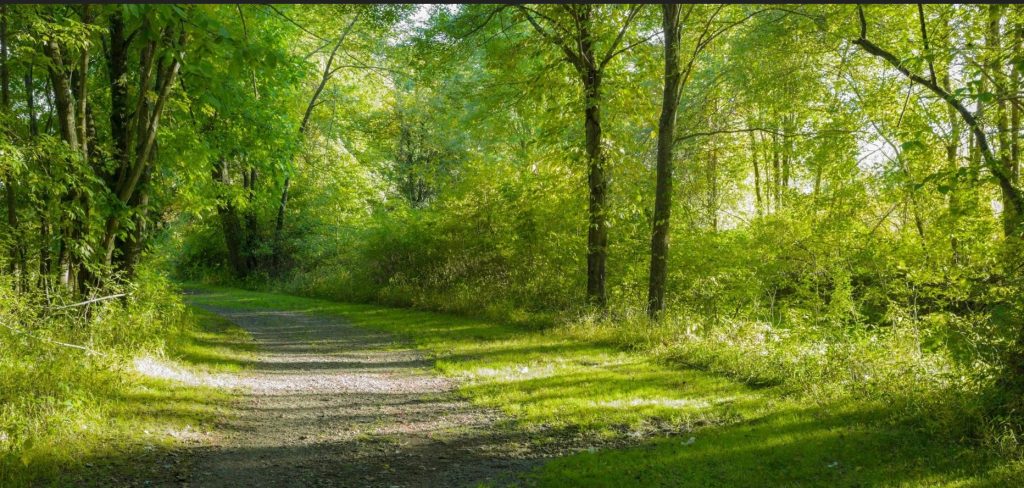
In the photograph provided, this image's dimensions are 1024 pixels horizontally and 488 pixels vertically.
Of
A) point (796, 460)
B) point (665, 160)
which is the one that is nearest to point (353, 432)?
point (796, 460)

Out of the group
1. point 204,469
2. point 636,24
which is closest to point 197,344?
point 204,469

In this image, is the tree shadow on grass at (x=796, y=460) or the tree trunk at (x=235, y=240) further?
the tree trunk at (x=235, y=240)

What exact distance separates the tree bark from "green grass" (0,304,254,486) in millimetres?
6993

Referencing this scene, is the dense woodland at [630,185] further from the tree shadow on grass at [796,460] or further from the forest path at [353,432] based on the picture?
the forest path at [353,432]

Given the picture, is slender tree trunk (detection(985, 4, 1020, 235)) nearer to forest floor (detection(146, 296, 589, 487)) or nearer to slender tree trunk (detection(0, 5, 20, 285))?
forest floor (detection(146, 296, 589, 487))

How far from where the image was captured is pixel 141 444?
5570 mm

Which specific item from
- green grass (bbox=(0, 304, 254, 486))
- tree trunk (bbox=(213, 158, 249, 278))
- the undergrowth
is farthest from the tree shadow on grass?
tree trunk (bbox=(213, 158, 249, 278))

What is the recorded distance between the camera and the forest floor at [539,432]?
16.4 feet

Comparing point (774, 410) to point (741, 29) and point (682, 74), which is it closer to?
point (682, 74)

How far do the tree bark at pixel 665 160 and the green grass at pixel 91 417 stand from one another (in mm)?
6993

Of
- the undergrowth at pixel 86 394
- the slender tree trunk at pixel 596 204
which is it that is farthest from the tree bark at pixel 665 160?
the undergrowth at pixel 86 394

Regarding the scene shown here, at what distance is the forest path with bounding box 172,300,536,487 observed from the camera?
5102 millimetres

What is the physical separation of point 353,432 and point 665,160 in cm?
697

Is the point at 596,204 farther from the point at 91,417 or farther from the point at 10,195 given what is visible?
the point at 10,195
